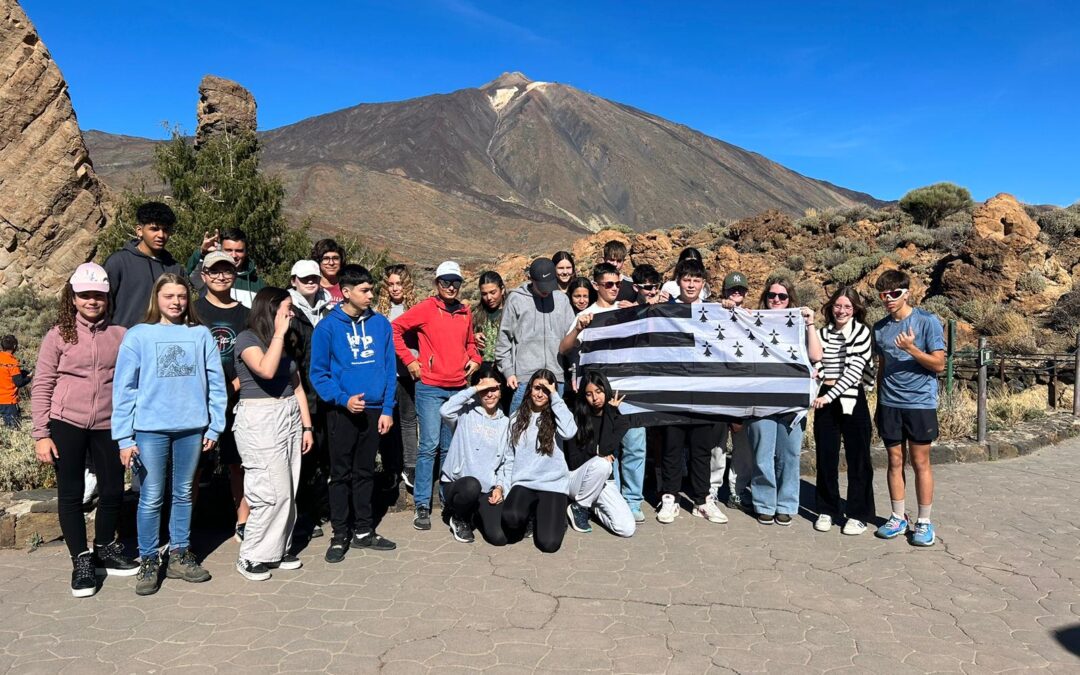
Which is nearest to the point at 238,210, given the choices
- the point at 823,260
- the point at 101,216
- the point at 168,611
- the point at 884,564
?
the point at 101,216

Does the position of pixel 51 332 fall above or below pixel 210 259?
below

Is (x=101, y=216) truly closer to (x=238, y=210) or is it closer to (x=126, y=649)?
(x=238, y=210)

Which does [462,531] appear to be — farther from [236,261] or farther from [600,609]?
[236,261]

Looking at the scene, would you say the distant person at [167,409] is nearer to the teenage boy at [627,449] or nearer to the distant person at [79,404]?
the distant person at [79,404]

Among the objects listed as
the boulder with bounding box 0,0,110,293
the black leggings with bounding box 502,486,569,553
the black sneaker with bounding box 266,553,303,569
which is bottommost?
the black sneaker with bounding box 266,553,303,569

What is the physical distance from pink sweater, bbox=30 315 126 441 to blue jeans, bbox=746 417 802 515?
451 cm

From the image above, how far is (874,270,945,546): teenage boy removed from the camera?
16.3 ft

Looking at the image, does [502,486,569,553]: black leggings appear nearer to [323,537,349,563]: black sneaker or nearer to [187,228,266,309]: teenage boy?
[323,537,349,563]: black sneaker

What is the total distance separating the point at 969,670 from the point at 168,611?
408 centimetres

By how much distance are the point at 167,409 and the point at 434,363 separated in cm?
196

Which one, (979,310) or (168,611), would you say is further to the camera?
(979,310)

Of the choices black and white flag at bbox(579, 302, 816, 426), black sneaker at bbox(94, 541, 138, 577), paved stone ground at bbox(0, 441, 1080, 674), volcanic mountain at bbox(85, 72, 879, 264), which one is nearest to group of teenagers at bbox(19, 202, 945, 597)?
black sneaker at bbox(94, 541, 138, 577)

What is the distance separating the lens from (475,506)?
5.20 metres

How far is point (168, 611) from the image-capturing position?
3.89m
